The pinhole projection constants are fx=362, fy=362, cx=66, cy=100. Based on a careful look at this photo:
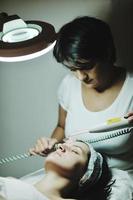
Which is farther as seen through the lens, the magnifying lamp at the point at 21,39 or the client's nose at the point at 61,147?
the client's nose at the point at 61,147

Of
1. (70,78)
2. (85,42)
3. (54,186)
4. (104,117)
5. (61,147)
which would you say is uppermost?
(85,42)

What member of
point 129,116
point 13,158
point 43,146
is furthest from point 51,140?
point 129,116

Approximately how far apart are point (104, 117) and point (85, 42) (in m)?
0.28

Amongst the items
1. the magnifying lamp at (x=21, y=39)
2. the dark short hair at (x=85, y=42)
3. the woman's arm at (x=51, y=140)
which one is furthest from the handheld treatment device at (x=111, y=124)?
the magnifying lamp at (x=21, y=39)

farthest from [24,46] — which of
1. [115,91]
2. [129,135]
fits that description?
[129,135]

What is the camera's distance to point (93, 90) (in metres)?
1.36

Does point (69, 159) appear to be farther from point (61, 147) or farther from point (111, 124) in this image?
point (111, 124)

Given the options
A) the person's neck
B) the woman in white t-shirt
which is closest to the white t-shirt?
the woman in white t-shirt

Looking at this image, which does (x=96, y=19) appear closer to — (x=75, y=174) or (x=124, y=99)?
(x=124, y=99)

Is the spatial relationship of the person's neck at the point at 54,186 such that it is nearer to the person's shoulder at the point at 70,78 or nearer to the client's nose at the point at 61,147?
the client's nose at the point at 61,147

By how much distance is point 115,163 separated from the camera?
132 cm

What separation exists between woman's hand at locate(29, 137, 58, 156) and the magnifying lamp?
1.05 ft

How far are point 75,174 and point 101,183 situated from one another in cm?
10

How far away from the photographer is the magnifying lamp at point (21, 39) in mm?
1184
